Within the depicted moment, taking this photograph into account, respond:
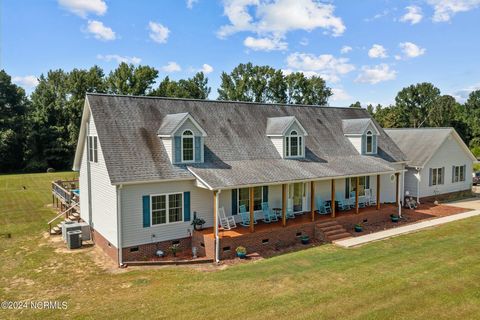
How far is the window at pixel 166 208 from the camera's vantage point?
15.7 m

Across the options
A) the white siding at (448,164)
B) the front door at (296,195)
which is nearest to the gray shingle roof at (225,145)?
the front door at (296,195)

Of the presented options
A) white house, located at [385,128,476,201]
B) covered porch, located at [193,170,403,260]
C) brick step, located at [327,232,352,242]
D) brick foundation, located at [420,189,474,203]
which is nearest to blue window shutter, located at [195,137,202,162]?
covered porch, located at [193,170,403,260]

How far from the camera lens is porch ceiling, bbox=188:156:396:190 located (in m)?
16.3

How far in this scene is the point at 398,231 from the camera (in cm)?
1927

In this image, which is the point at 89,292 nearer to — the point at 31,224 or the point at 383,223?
the point at 31,224

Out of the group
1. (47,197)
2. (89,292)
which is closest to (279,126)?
(89,292)

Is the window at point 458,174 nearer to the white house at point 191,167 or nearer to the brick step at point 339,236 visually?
the white house at point 191,167

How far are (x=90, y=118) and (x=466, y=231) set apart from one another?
19.8 metres

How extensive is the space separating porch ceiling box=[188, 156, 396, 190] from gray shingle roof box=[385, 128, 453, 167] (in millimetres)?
6040

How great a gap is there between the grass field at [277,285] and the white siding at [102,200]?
4.78 feet

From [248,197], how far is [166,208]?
14.5 ft

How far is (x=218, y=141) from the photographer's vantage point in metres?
19.2

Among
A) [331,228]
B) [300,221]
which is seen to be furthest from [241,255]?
[331,228]

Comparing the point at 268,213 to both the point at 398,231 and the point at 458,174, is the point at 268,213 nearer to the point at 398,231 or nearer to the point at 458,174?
the point at 398,231
